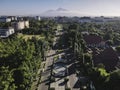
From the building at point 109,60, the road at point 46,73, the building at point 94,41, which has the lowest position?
the road at point 46,73

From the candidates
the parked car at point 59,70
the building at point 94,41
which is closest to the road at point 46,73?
the parked car at point 59,70

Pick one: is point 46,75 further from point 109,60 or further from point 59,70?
point 109,60

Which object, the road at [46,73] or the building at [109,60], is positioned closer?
the road at [46,73]

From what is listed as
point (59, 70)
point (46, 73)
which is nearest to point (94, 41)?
point (59, 70)

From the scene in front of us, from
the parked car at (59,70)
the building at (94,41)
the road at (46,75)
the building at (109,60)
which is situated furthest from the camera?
the building at (94,41)

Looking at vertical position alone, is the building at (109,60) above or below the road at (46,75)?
above

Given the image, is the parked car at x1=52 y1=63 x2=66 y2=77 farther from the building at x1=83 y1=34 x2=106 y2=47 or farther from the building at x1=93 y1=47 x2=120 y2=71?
the building at x1=83 y1=34 x2=106 y2=47

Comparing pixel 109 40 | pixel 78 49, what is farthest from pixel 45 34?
pixel 78 49

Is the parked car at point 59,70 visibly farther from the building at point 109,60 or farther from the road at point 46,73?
the building at point 109,60

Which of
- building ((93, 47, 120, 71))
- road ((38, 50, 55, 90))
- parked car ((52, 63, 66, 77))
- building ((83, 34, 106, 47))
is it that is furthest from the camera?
building ((83, 34, 106, 47))

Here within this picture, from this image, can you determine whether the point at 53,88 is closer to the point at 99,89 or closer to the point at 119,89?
the point at 99,89

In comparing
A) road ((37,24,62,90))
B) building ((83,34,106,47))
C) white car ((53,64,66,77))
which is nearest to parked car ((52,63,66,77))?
white car ((53,64,66,77))
